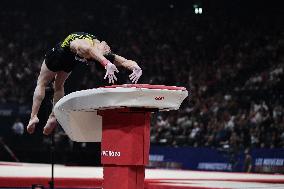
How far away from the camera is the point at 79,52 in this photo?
14.8 ft

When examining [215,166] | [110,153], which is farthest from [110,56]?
[215,166]

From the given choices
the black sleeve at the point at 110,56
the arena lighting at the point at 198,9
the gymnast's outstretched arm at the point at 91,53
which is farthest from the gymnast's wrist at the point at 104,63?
the arena lighting at the point at 198,9

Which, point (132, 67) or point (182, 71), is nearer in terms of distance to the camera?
point (132, 67)

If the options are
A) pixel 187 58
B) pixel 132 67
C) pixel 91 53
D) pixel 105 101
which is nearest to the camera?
pixel 105 101

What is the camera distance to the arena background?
1248 centimetres

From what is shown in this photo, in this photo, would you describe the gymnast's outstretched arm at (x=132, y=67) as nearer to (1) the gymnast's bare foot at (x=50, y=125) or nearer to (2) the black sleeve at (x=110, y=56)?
(2) the black sleeve at (x=110, y=56)

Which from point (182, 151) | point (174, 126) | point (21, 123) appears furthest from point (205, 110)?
point (21, 123)

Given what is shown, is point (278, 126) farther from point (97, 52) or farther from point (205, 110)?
point (97, 52)

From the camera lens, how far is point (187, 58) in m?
18.0

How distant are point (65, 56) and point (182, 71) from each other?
12.8m

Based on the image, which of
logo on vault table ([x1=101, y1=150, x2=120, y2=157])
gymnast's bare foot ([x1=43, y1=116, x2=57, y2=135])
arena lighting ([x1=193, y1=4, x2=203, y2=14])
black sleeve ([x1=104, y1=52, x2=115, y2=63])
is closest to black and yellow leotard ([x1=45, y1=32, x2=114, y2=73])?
black sleeve ([x1=104, y1=52, x2=115, y2=63])

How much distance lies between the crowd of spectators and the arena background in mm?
34

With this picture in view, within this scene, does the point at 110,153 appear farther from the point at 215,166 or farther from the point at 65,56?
the point at 215,166

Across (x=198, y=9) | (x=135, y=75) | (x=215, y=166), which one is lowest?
(x=215, y=166)
